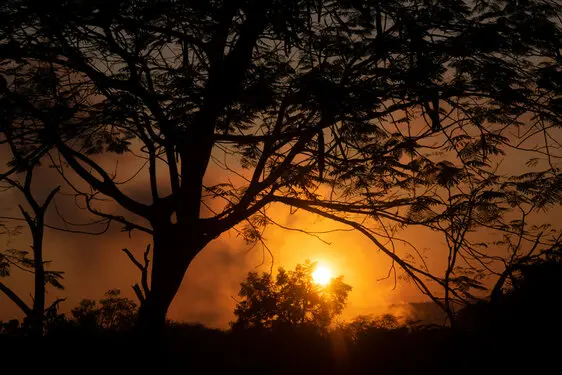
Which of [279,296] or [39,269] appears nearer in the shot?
[39,269]

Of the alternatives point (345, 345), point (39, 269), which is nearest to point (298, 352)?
point (345, 345)

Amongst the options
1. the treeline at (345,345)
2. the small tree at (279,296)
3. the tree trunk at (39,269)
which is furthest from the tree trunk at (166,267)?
the small tree at (279,296)

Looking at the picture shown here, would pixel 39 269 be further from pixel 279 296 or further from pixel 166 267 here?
pixel 279 296

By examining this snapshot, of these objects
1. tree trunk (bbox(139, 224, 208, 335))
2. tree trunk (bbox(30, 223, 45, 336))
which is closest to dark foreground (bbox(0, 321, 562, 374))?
tree trunk (bbox(139, 224, 208, 335))

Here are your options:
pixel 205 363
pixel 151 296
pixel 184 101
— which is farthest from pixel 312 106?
pixel 151 296

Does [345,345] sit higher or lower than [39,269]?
lower

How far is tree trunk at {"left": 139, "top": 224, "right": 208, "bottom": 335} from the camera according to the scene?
556 cm

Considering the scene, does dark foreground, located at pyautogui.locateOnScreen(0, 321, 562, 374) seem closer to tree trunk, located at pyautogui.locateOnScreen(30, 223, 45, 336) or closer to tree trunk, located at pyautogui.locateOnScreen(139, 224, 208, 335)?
tree trunk, located at pyautogui.locateOnScreen(139, 224, 208, 335)

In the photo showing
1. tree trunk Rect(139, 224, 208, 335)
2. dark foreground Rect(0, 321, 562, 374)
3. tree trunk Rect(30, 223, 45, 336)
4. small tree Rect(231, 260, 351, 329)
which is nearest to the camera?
dark foreground Rect(0, 321, 562, 374)

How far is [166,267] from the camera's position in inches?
228

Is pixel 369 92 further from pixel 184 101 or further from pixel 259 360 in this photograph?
pixel 259 360

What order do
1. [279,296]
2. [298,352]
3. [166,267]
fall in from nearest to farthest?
[298,352] < [166,267] < [279,296]

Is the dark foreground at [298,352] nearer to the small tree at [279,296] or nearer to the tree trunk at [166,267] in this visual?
the tree trunk at [166,267]

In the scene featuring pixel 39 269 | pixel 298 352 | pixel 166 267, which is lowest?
pixel 298 352
